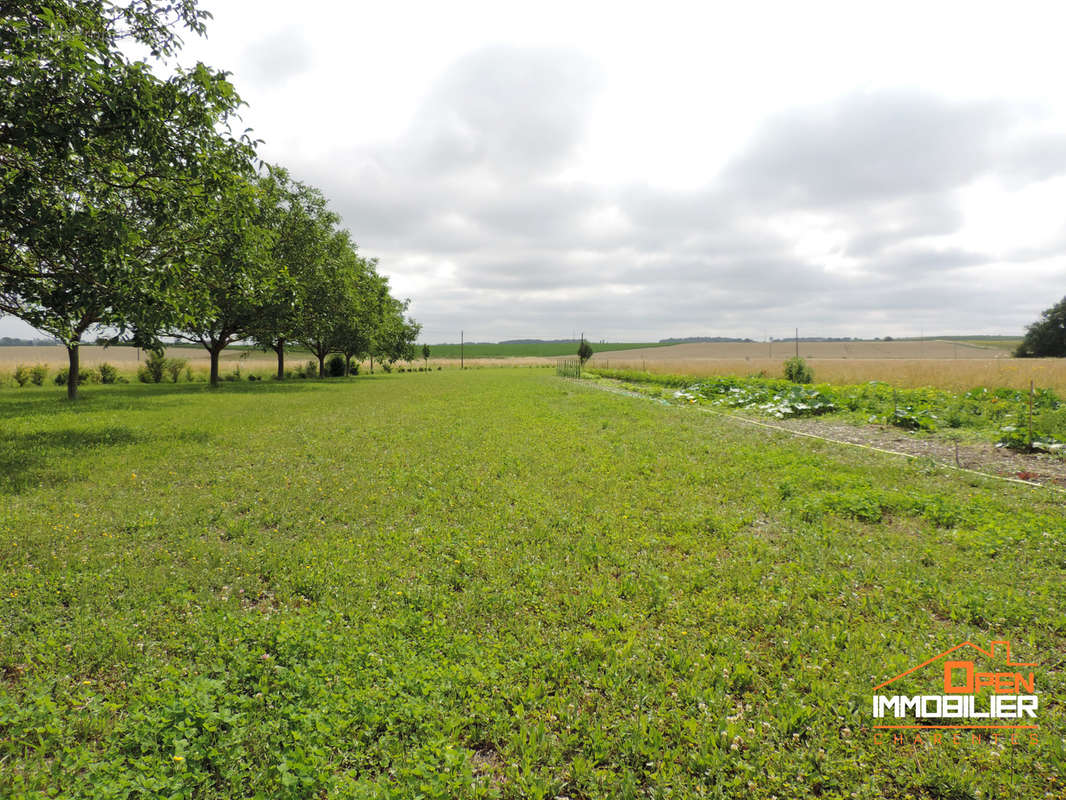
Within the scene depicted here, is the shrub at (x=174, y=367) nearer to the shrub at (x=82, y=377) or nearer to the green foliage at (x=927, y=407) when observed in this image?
the shrub at (x=82, y=377)

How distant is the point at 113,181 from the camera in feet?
32.5

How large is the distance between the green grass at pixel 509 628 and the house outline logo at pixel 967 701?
10 centimetres

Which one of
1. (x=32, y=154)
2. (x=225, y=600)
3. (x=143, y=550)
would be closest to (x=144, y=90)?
(x=32, y=154)

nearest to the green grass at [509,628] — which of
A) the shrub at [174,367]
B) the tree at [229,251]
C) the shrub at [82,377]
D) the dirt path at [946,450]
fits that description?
the dirt path at [946,450]

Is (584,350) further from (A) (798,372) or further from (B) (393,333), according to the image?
(A) (798,372)

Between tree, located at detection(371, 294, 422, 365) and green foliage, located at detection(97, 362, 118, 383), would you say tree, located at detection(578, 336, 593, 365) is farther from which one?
green foliage, located at detection(97, 362, 118, 383)

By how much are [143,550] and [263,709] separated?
3.63m

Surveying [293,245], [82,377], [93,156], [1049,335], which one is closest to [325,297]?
[293,245]

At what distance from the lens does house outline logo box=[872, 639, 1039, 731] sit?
9.80 ft

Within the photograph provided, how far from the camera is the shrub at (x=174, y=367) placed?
1448 inches

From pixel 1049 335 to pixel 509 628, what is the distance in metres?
85.3

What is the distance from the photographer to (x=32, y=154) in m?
8.38

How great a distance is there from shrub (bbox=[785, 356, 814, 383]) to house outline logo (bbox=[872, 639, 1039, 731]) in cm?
2749

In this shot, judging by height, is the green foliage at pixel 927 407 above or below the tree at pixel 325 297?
below
